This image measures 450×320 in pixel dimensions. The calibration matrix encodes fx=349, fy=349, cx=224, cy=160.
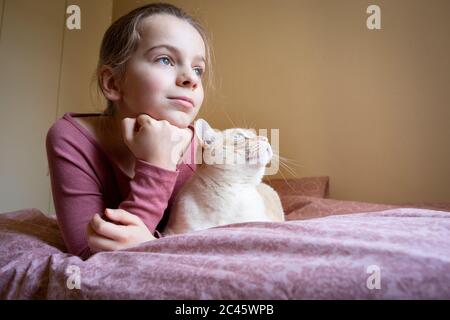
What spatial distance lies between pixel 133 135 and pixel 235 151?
0.35 meters

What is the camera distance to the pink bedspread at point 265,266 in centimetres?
36

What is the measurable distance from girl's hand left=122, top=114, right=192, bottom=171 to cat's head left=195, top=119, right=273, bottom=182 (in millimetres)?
234

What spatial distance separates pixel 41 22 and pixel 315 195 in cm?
196

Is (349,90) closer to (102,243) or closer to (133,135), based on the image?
(133,135)

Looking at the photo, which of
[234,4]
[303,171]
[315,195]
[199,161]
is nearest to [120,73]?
[199,161]

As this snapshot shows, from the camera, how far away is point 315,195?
1674 mm

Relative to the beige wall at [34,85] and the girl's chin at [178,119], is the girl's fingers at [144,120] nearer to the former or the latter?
the girl's chin at [178,119]

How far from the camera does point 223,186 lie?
2.92 feet

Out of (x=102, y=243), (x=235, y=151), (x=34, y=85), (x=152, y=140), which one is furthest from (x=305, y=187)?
(x=34, y=85)

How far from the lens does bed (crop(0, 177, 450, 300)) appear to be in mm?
358

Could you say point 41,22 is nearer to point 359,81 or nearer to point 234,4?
point 234,4

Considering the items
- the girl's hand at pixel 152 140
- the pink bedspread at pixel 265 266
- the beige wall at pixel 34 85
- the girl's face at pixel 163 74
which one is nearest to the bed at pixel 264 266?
the pink bedspread at pixel 265 266

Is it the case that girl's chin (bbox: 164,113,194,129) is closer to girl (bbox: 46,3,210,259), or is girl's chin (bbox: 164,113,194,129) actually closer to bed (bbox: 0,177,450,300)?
girl (bbox: 46,3,210,259)

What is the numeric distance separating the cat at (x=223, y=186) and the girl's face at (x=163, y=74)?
0.18 metres
